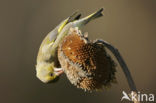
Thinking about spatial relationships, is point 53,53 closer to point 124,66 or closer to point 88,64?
point 88,64

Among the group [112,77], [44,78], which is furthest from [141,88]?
[112,77]

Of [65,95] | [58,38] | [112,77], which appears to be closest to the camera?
[112,77]

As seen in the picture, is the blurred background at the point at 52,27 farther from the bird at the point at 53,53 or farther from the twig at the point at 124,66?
the twig at the point at 124,66

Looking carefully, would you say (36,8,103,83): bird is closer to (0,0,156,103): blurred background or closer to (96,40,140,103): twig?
(96,40,140,103): twig

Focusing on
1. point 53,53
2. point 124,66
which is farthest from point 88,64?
point 53,53

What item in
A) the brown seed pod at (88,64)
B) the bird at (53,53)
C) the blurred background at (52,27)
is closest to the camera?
the brown seed pod at (88,64)

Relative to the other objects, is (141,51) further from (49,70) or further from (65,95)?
(49,70)

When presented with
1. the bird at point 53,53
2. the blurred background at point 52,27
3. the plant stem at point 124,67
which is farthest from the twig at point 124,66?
the blurred background at point 52,27
